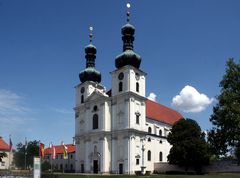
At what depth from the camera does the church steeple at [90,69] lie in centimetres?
7336

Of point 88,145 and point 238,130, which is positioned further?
point 88,145

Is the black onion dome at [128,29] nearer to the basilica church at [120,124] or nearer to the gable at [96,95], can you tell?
the basilica church at [120,124]

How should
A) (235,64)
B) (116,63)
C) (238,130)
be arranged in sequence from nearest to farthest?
(238,130) < (235,64) < (116,63)

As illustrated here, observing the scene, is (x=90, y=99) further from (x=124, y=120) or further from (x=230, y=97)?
(x=230, y=97)

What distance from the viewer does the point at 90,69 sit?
73.6 meters

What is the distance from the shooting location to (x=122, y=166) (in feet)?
204

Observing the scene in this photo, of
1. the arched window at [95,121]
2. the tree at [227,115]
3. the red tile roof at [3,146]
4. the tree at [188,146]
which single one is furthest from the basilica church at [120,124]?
the red tile roof at [3,146]

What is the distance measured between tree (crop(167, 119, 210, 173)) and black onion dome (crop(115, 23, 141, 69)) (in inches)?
532

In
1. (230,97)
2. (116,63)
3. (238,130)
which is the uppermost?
(116,63)

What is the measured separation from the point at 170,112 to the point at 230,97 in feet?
151

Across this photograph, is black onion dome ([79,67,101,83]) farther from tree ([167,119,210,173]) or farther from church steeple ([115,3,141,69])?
tree ([167,119,210,173])

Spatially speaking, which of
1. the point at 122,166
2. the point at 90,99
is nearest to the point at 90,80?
the point at 90,99

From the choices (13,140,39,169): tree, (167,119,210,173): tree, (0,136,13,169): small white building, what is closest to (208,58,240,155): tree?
(167,119,210,173): tree

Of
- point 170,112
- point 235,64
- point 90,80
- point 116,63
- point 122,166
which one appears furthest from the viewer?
point 170,112
